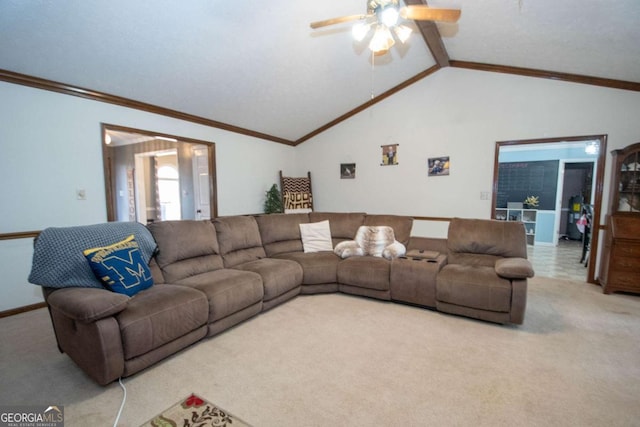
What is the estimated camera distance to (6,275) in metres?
2.83

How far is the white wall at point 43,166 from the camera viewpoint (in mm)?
2789

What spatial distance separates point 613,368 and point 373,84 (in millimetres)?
4445

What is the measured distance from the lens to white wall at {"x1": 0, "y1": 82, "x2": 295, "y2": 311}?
2789mm

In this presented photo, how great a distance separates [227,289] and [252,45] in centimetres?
266

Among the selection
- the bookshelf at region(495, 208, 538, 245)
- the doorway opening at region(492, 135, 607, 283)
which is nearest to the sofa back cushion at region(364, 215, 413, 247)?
the doorway opening at region(492, 135, 607, 283)

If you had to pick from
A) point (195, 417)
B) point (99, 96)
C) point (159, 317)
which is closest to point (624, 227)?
point (195, 417)

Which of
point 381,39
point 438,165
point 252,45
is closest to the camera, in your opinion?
point 381,39

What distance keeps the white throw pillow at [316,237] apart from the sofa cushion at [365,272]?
1.80 ft

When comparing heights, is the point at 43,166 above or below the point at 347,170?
below

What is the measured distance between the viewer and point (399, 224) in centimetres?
376

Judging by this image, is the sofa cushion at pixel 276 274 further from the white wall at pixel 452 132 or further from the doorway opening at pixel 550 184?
the doorway opening at pixel 550 184

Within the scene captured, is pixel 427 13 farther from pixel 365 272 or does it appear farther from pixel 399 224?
pixel 365 272

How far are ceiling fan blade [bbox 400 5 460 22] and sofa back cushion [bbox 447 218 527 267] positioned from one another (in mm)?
2168

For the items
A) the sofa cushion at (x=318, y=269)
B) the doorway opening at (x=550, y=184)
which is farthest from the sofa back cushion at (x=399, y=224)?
the doorway opening at (x=550, y=184)
